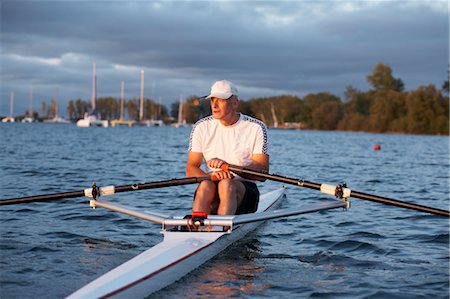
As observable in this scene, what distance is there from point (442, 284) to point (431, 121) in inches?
3571

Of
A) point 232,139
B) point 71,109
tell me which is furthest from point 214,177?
point 71,109

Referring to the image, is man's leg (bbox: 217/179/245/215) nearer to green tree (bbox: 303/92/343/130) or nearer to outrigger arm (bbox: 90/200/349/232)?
outrigger arm (bbox: 90/200/349/232)

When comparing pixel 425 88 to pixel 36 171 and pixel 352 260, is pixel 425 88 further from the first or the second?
pixel 352 260

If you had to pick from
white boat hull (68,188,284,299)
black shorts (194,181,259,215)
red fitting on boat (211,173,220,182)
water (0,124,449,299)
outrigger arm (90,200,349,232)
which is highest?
red fitting on boat (211,173,220,182)

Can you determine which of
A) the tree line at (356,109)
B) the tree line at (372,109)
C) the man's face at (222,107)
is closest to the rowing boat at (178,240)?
the man's face at (222,107)

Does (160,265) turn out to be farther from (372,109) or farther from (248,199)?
(372,109)

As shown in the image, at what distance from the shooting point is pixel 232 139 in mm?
6840

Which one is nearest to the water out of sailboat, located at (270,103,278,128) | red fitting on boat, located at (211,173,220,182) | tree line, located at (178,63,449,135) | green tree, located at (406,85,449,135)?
red fitting on boat, located at (211,173,220,182)

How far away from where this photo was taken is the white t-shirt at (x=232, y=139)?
6824 mm

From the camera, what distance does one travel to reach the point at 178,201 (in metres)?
11.5

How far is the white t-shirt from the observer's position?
22.4 ft

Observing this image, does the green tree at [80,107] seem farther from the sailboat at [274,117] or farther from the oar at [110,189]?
the oar at [110,189]

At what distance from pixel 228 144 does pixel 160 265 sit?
6.69 feet

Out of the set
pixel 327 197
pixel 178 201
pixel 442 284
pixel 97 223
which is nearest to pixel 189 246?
pixel 442 284
